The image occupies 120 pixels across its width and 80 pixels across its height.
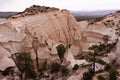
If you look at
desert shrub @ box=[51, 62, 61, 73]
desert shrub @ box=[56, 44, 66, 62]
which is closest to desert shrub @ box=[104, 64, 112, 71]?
desert shrub @ box=[56, 44, 66, 62]

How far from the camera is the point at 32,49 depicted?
72.6 meters

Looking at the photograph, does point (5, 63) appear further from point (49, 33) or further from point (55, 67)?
point (49, 33)

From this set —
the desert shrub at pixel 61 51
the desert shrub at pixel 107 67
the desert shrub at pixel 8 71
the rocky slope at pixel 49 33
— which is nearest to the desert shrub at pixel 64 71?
the rocky slope at pixel 49 33

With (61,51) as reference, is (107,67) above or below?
below

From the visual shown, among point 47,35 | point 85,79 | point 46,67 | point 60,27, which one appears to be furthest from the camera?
point 60,27

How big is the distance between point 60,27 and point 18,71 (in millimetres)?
36540

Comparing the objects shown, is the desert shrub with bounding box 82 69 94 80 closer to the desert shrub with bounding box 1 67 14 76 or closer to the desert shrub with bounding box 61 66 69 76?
the desert shrub with bounding box 61 66 69 76

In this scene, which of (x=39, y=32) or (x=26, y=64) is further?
(x=39, y=32)

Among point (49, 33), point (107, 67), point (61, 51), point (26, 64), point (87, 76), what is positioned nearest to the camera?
point (87, 76)

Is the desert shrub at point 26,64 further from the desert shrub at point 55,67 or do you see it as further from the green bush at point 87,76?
the green bush at point 87,76

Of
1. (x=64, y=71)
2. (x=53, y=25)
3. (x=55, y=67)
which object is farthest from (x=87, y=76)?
(x=53, y=25)

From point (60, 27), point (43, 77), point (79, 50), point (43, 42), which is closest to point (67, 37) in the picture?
point (60, 27)

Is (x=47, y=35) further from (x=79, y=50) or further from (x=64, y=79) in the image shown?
(x=64, y=79)

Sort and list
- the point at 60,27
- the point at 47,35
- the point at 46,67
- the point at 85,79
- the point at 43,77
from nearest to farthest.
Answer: the point at 85,79, the point at 43,77, the point at 46,67, the point at 47,35, the point at 60,27
